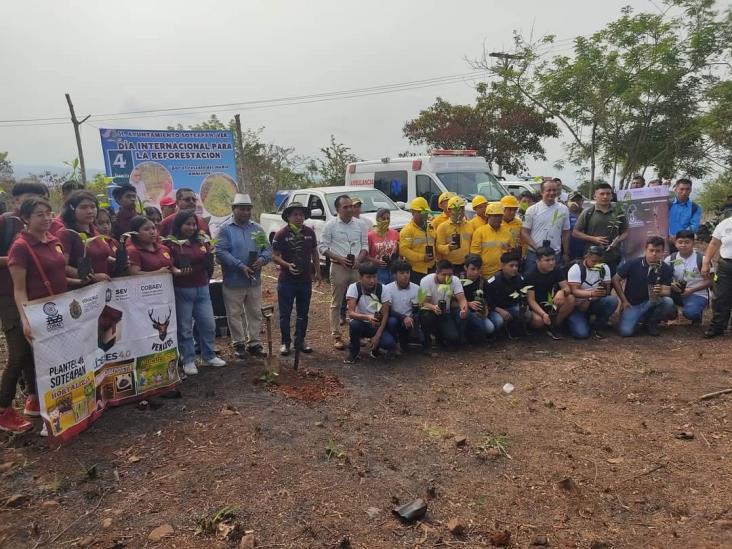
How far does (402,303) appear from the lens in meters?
5.98


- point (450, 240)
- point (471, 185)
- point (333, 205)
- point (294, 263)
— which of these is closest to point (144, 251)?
point (294, 263)

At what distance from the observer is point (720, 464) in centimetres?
344

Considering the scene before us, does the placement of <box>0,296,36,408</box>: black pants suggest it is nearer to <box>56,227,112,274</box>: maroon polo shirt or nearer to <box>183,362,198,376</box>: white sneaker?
<box>56,227,112,274</box>: maroon polo shirt

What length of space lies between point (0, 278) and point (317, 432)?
2.72 m

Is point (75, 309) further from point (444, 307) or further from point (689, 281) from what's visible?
point (689, 281)

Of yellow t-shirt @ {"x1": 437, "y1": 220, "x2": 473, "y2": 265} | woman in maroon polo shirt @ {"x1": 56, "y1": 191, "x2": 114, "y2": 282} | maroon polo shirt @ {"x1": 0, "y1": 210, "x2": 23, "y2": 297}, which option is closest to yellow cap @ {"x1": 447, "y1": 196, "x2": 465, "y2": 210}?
yellow t-shirt @ {"x1": 437, "y1": 220, "x2": 473, "y2": 265}

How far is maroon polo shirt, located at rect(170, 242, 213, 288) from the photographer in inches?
203

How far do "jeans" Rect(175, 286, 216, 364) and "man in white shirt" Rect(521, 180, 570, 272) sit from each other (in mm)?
3901

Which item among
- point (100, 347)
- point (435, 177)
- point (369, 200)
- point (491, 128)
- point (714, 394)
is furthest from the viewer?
point (491, 128)

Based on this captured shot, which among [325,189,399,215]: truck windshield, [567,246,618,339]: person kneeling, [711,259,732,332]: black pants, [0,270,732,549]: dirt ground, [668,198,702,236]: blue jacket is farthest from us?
[325,189,399,215]: truck windshield

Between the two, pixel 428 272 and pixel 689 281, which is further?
pixel 428 272

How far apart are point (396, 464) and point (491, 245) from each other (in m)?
3.59

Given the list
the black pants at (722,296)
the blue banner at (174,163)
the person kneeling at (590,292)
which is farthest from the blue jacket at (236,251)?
the black pants at (722,296)

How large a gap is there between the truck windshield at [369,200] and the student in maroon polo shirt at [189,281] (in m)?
4.73
